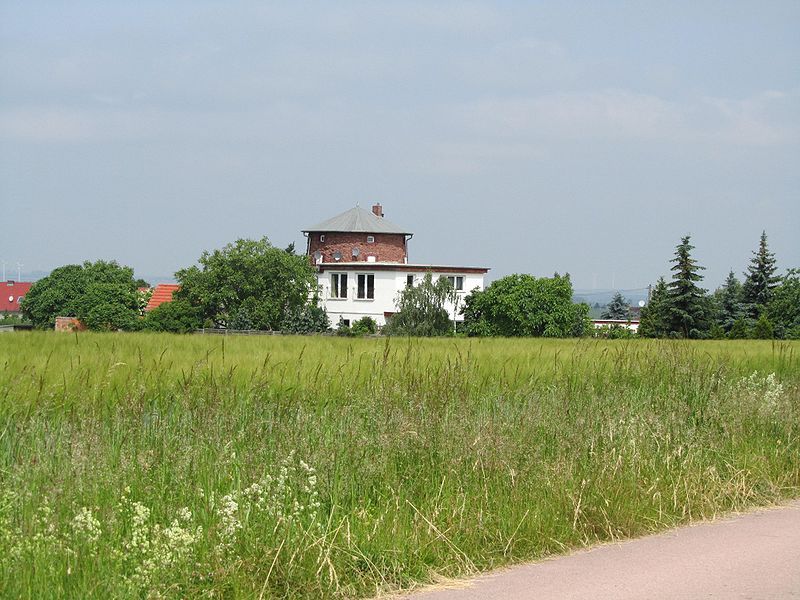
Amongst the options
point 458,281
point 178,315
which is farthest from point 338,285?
point 178,315

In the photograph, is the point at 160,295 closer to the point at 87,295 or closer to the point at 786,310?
the point at 87,295

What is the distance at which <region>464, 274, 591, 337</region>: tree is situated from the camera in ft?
250

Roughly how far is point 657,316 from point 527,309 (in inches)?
436

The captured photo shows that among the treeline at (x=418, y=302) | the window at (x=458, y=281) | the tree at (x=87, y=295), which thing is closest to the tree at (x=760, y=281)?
the treeline at (x=418, y=302)

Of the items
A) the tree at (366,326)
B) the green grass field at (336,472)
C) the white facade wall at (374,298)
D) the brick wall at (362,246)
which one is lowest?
the green grass field at (336,472)

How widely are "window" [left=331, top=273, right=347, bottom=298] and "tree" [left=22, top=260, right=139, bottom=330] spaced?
1902 centimetres

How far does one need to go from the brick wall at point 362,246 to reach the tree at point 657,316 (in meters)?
29.7

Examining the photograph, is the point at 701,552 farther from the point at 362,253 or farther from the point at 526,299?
the point at 362,253

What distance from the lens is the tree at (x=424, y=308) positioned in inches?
2869

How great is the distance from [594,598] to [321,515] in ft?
6.31

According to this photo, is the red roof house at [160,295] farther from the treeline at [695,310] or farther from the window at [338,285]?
the treeline at [695,310]

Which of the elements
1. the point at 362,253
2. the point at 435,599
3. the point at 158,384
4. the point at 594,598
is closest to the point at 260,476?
the point at 435,599

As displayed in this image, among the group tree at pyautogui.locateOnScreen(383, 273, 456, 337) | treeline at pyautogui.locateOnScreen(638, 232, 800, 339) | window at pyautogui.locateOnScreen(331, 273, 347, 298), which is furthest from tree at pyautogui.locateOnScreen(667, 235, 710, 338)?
window at pyautogui.locateOnScreen(331, 273, 347, 298)

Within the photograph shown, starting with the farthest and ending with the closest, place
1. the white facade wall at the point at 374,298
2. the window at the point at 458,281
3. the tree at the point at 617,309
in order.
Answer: the tree at the point at 617,309
the window at the point at 458,281
the white facade wall at the point at 374,298
